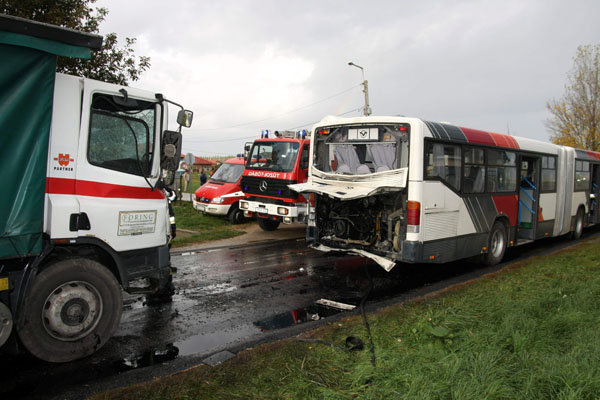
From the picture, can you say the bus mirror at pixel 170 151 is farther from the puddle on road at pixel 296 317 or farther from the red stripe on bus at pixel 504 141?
the red stripe on bus at pixel 504 141

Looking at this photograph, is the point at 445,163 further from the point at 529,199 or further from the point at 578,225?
the point at 578,225

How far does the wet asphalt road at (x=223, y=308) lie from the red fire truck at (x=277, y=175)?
1.49 m

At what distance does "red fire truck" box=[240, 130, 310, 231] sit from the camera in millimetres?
11852

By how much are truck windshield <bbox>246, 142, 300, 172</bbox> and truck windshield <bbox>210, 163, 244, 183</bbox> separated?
108 inches

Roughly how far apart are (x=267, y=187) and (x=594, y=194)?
1086 centimetres

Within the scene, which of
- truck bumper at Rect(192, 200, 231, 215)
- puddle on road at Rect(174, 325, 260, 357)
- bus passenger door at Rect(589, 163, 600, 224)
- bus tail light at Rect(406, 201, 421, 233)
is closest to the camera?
puddle on road at Rect(174, 325, 260, 357)

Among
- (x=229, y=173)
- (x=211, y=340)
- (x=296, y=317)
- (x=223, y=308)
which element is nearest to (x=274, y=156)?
(x=229, y=173)

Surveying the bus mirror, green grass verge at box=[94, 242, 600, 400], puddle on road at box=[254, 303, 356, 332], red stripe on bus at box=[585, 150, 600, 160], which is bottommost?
puddle on road at box=[254, 303, 356, 332]

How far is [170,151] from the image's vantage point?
4984mm

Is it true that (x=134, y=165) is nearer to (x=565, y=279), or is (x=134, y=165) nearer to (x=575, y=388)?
(x=575, y=388)

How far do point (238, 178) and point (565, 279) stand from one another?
36.4ft

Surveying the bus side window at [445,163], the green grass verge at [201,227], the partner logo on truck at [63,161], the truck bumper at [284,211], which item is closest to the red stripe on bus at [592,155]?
the bus side window at [445,163]

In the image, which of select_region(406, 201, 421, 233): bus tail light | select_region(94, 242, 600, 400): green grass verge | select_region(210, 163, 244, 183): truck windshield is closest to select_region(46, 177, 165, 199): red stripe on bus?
select_region(94, 242, 600, 400): green grass verge

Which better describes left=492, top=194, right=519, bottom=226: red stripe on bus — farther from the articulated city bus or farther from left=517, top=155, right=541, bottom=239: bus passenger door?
left=517, top=155, right=541, bottom=239: bus passenger door
